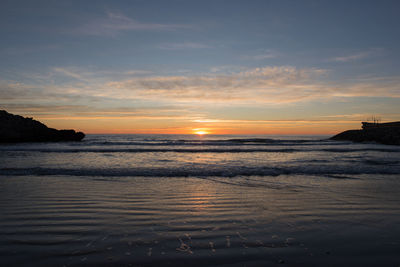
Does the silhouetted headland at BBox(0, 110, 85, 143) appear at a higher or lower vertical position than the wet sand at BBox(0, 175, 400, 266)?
higher

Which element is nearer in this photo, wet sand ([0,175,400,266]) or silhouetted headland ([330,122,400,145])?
wet sand ([0,175,400,266])

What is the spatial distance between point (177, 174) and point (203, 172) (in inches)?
50.7

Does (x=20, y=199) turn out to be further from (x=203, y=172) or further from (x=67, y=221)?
(x=203, y=172)

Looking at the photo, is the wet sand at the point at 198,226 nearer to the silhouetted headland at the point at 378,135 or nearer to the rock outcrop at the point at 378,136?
the rock outcrop at the point at 378,136

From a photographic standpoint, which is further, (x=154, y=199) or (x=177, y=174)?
(x=177, y=174)

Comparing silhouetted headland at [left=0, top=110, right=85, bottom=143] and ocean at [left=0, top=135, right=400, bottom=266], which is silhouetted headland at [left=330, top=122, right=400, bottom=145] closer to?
ocean at [left=0, top=135, right=400, bottom=266]

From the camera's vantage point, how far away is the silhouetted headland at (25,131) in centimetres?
4006

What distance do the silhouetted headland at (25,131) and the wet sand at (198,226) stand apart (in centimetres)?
4047

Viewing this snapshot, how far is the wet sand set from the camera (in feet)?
10.4

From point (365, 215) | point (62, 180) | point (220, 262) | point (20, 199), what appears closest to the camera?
point (220, 262)

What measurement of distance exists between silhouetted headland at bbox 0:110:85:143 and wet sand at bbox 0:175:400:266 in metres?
40.5

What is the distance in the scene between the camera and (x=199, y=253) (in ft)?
10.8

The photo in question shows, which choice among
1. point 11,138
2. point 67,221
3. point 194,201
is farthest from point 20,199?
point 11,138

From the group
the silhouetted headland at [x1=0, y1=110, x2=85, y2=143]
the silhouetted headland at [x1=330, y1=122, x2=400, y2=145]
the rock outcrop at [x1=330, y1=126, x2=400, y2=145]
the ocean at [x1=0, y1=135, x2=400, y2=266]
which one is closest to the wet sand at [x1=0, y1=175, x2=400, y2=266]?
the ocean at [x1=0, y1=135, x2=400, y2=266]
